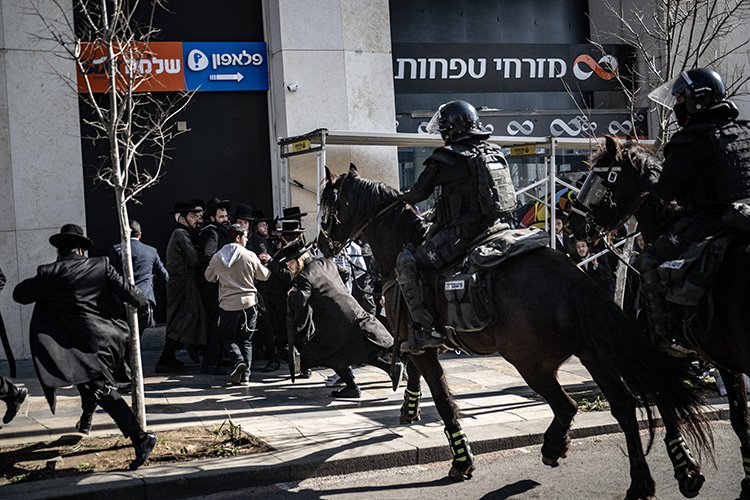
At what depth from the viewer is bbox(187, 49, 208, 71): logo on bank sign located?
14125 mm

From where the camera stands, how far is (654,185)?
5.43m

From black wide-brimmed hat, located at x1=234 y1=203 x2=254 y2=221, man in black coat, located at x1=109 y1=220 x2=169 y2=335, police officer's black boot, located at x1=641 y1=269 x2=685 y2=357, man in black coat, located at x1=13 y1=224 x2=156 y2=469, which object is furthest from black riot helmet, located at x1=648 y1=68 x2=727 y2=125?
man in black coat, located at x1=109 y1=220 x2=169 y2=335

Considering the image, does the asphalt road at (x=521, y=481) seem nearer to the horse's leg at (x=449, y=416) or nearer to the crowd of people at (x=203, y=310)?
the horse's leg at (x=449, y=416)

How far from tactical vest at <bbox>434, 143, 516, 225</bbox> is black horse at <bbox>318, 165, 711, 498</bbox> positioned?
47 cm

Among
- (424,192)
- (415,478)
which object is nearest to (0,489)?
(415,478)

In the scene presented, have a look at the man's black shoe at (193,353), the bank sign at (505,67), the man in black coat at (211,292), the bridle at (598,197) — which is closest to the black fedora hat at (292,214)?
the man in black coat at (211,292)

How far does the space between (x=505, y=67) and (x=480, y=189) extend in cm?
1074

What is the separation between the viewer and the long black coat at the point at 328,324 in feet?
31.8

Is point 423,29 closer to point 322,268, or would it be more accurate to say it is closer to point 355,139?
point 355,139

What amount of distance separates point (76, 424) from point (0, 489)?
212 centimetres

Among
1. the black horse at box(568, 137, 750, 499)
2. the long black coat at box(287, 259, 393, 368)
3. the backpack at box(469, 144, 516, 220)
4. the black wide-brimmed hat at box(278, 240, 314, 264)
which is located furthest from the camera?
the black wide-brimmed hat at box(278, 240, 314, 264)

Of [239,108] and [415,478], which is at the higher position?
[239,108]

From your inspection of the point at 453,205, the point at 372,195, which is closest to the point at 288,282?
the point at 372,195

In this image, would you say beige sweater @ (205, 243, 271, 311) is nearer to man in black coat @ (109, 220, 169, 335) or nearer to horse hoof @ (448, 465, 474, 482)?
man in black coat @ (109, 220, 169, 335)
